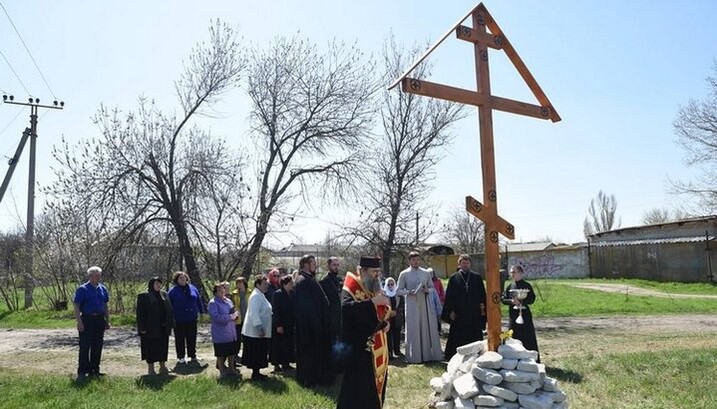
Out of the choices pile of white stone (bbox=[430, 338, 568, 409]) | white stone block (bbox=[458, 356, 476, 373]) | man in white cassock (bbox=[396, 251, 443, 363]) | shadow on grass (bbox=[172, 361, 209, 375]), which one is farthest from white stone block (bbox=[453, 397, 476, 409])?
shadow on grass (bbox=[172, 361, 209, 375])

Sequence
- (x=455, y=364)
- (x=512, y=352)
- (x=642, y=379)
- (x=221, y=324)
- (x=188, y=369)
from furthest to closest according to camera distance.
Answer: (x=188, y=369) → (x=221, y=324) → (x=642, y=379) → (x=455, y=364) → (x=512, y=352)

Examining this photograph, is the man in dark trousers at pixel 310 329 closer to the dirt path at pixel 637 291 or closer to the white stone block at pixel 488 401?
the white stone block at pixel 488 401

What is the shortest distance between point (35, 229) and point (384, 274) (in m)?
15.8

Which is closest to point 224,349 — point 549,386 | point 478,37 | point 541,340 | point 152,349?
point 152,349

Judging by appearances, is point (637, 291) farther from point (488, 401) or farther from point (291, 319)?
point (488, 401)

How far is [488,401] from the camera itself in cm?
508

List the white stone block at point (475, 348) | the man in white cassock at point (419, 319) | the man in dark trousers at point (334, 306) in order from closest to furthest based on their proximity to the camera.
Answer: the white stone block at point (475, 348) < the man in dark trousers at point (334, 306) < the man in white cassock at point (419, 319)

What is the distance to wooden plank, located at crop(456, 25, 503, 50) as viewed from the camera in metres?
5.50

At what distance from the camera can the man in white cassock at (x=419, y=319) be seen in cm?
984

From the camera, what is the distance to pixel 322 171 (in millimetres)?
18672

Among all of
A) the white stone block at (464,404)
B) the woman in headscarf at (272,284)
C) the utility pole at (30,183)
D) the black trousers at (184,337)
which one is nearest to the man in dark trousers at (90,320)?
the black trousers at (184,337)

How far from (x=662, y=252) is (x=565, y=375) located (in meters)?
25.0

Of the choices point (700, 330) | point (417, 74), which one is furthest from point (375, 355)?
point (417, 74)

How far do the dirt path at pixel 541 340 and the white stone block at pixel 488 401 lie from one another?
517 centimetres
